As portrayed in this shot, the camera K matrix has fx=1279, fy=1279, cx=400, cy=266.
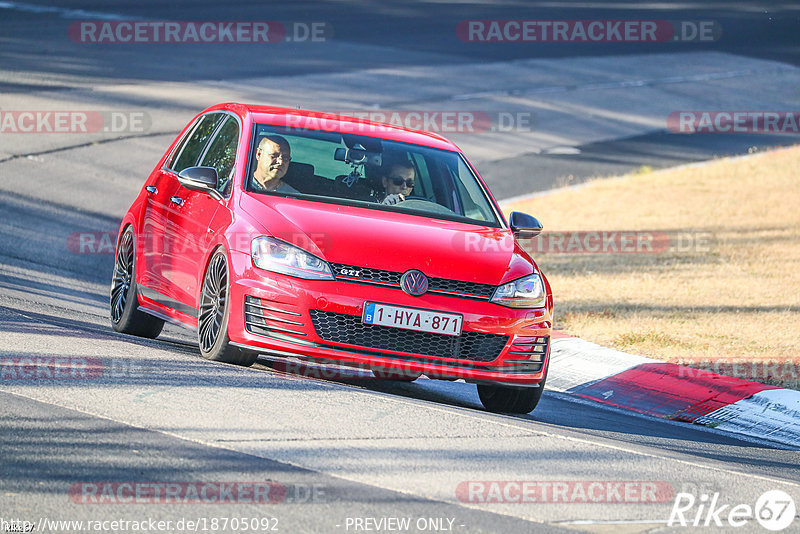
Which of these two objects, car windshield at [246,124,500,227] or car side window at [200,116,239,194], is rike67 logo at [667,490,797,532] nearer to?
car windshield at [246,124,500,227]

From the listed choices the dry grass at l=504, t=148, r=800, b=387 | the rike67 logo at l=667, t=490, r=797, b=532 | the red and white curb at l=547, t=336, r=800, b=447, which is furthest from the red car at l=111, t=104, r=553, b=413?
the dry grass at l=504, t=148, r=800, b=387

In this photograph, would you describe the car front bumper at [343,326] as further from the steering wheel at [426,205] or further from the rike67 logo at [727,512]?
the rike67 logo at [727,512]

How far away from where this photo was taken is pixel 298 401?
273 inches

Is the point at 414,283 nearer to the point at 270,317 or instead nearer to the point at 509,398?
the point at 270,317

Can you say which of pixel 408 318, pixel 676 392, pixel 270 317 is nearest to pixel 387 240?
pixel 408 318

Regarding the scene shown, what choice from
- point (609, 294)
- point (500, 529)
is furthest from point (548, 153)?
point (500, 529)

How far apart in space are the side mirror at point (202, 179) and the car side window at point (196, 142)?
3.11 ft

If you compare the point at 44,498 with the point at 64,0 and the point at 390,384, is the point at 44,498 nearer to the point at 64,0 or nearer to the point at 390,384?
the point at 390,384

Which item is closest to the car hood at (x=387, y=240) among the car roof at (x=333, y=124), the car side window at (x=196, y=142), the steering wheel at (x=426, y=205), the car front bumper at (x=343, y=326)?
the car front bumper at (x=343, y=326)

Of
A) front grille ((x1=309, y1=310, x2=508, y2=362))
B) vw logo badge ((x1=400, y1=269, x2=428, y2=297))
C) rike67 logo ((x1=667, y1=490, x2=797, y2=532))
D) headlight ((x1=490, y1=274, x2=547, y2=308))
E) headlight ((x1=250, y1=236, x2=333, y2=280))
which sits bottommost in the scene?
rike67 logo ((x1=667, y1=490, x2=797, y2=532))

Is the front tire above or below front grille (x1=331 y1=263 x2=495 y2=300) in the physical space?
below

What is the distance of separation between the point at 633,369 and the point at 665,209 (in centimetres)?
833

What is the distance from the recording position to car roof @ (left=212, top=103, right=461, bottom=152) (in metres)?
8.99

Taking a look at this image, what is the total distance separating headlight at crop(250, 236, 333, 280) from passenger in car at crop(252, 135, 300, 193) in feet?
2.40
